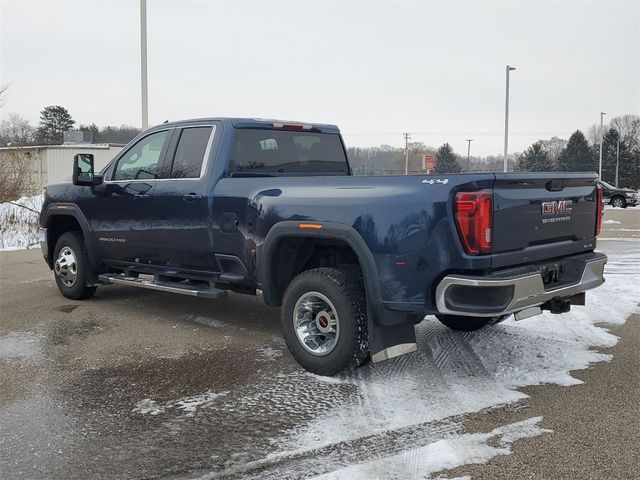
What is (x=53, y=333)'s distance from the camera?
6016mm

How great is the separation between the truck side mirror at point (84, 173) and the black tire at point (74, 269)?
2.71 ft

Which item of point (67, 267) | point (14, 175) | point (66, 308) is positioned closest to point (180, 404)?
point (66, 308)

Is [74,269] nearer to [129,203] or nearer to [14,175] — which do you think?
[129,203]

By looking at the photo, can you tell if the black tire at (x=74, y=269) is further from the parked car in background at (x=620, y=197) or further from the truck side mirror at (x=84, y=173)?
the parked car in background at (x=620, y=197)

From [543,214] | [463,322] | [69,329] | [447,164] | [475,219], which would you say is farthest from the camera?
[447,164]

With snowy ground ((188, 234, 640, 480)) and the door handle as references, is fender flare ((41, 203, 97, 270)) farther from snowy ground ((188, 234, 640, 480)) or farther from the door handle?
snowy ground ((188, 234, 640, 480))

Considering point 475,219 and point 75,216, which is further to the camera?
point 75,216

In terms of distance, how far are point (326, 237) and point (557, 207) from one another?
5.68ft

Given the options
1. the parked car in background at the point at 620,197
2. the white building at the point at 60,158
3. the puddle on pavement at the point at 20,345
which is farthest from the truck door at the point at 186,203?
the white building at the point at 60,158

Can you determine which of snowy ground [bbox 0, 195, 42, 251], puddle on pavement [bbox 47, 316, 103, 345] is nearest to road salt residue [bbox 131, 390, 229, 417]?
puddle on pavement [bbox 47, 316, 103, 345]

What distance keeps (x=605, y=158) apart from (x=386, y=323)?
7230cm

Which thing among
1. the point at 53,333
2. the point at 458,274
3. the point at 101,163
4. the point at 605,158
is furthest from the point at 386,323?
the point at 605,158

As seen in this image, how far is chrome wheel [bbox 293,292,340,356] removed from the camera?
15.3ft

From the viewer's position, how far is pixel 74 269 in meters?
7.31
